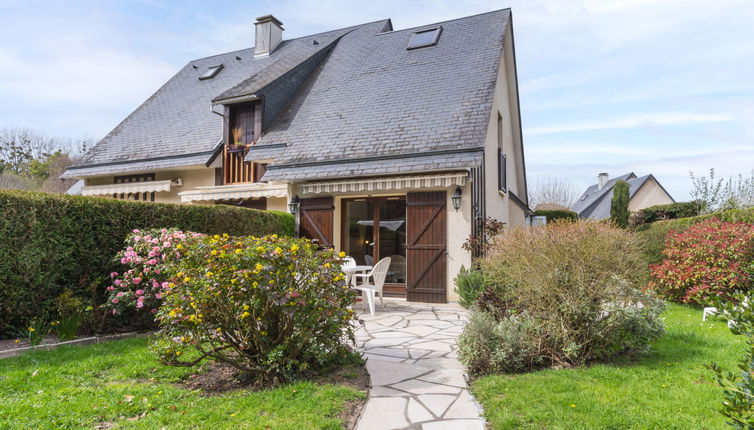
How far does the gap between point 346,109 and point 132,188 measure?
968 centimetres

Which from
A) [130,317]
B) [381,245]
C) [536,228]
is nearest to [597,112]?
[381,245]

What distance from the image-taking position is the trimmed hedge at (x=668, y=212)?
1814cm

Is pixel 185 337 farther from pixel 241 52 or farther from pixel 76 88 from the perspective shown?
pixel 241 52

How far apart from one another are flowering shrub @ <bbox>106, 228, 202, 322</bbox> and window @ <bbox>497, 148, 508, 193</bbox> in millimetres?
11677

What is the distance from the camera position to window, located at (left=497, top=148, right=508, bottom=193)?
16125 mm

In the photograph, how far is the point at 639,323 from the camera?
586cm

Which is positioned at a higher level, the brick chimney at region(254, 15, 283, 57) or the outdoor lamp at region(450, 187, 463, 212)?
the brick chimney at region(254, 15, 283, 57)

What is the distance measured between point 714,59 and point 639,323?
26.6ft

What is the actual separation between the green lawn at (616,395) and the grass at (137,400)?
1.66 m

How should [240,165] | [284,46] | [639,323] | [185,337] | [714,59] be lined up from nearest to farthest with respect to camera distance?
[185,337] → [639,323] → [714,59] → [240,165] → [284,46]

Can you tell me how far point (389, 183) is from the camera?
40.9 feet

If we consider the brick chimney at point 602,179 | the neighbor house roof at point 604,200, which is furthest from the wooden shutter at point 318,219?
the brick chimney at point 602,179

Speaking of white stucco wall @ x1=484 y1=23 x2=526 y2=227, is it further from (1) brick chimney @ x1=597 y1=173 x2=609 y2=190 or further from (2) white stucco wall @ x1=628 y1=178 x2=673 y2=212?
(1) brick chimney @ x1=597 y1=173 x2=609 y2=190

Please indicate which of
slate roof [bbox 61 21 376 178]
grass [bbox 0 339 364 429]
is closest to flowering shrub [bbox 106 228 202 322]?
grass [bbox 0 339 364 429]
